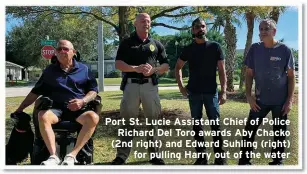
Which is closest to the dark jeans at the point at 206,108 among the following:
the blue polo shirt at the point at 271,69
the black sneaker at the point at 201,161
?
the black sneaker at the point at 201,161

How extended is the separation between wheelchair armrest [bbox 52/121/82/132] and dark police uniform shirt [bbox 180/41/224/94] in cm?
139

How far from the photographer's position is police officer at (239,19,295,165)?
5.06 metres

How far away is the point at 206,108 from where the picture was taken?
5.20m

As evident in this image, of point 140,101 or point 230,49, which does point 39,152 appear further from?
point 230,49

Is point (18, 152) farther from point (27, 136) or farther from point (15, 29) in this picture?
point (15, 29)

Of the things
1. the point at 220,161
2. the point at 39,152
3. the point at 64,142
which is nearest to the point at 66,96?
the point at 64,142

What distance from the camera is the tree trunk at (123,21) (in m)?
6.56

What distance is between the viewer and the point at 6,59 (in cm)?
580

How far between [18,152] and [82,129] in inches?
40.7

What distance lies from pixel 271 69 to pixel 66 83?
2.33 m

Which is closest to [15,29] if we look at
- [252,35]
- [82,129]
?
[82,129]

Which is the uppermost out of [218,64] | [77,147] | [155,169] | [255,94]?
[218,64]

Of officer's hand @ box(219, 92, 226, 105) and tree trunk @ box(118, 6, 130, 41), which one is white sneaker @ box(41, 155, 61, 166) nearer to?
officer's hand @ box(219, 92, 226, 105)

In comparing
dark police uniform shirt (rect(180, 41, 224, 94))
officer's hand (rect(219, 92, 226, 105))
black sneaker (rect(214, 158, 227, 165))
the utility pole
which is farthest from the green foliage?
black sneaker (rect(214, 158, 227, 165))
